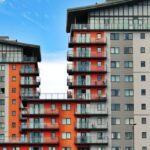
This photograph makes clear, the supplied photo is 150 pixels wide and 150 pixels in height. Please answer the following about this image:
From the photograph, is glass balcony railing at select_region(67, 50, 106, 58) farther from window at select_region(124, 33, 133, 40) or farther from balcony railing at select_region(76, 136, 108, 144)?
balcony railing at select_region(76, 136, 108, 144)

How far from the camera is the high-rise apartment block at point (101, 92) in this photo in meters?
164

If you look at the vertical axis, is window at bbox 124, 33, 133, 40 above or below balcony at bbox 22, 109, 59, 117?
above

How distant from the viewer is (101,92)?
549ft

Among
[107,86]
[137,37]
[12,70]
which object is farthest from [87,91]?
[12,70]

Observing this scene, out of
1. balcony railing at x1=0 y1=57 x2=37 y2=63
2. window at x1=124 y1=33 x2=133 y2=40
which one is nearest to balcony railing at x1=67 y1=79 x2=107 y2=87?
window at x1=124 y1=33 x2=133 y2=40

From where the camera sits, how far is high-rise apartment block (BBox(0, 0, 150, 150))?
164 metres

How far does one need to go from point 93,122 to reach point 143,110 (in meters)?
9.84

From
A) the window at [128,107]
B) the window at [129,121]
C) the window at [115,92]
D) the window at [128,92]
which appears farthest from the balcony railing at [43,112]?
the window at [128,92]

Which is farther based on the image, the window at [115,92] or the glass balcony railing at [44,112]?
the window at [115,92]

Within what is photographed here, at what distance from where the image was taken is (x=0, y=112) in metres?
197

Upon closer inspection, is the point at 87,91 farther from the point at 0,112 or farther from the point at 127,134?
the point at 0,112

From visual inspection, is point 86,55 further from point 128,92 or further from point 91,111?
point 91,111

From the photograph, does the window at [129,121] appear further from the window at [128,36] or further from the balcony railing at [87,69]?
the window at [128,36]

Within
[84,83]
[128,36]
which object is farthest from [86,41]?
[84,83]
